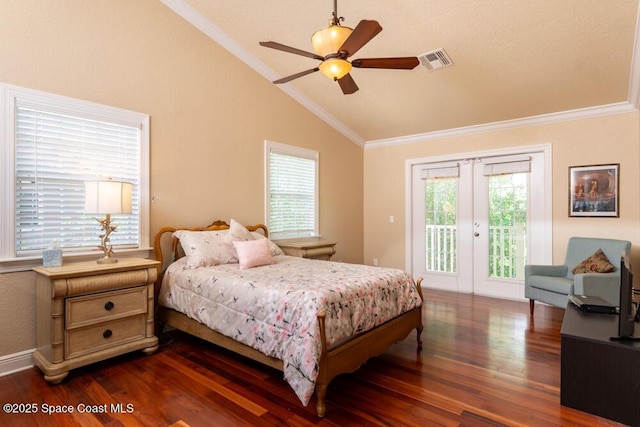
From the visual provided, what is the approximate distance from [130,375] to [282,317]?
1.33 m

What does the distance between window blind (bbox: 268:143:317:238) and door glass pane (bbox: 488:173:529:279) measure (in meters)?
2.61

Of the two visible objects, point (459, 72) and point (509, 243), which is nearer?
point (459, 72)

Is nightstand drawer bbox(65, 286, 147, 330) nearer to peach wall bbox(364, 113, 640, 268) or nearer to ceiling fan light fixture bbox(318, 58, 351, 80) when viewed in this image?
ceiling fan light fixture bbox(318, 58, 351, 80)

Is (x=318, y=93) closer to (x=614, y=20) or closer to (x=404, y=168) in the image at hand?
(x=404, y=168)

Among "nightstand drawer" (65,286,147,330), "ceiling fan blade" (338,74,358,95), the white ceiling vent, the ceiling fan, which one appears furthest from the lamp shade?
the white ceiling vent

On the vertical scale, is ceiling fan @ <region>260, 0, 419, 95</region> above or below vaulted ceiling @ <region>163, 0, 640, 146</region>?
below

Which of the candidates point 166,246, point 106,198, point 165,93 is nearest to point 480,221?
point 166,246

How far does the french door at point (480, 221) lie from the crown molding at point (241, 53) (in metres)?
1.64

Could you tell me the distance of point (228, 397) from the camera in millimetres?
2312

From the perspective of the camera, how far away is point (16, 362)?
2707 millimetres

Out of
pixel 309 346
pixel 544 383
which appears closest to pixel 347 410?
pixel 309 346

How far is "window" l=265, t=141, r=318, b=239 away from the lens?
4.79m

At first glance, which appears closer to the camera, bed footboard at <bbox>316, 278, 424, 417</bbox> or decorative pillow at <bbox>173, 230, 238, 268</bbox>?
bed footboard at <bbox>316, 278, 424, 417</bbox>

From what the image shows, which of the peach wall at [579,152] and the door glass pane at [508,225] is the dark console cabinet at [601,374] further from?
the door glass pane at [508,225]
